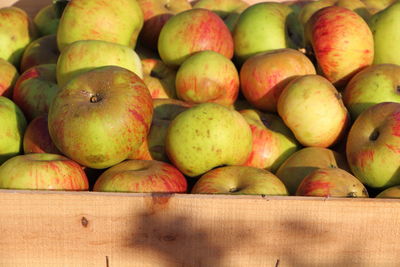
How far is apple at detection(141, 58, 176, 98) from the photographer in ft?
7.00

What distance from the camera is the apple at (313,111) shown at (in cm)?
182

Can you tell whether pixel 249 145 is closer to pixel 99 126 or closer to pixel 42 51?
pixel 99 126

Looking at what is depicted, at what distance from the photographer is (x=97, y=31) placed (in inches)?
85.4

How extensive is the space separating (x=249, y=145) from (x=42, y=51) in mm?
1153

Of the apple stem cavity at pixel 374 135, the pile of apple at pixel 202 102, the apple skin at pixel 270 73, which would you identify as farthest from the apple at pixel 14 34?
the apple stem cavity at pixel 374 135

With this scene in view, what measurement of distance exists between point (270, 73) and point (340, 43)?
0.30 meters

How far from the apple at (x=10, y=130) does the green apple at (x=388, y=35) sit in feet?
4.88

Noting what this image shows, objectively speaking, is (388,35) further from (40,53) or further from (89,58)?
(40,53)

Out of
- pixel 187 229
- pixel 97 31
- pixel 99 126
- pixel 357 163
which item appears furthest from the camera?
pixel 97 31

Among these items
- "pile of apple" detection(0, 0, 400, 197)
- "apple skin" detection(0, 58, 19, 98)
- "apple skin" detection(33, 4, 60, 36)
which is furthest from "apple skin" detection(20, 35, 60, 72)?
"apple skin" detection(33, 4, 60, 36)

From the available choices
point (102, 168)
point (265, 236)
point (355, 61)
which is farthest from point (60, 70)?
point (355, 61)

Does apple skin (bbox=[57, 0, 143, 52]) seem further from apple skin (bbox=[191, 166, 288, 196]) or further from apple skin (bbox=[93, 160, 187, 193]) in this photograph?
apple skin (bbox=[191, 166, 288, 196])

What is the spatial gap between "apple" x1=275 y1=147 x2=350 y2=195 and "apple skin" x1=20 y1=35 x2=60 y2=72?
3.92 ft

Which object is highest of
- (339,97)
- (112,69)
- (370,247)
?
(112,69)
